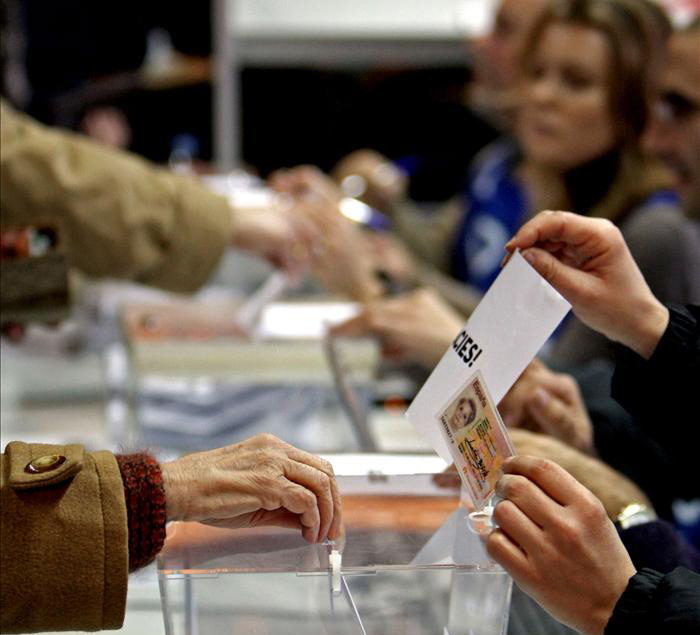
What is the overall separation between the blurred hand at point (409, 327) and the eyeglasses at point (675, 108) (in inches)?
25.5

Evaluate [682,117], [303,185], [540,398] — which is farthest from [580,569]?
[303,185]

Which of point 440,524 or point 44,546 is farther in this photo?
point 440,524

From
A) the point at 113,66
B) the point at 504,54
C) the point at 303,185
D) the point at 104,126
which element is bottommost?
the point at 104,126

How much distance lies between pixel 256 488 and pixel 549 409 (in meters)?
0.56

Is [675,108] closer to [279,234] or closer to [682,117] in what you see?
[682,117]

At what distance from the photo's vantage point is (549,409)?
1.40m

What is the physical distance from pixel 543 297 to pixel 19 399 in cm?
139

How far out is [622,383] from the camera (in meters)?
1.24

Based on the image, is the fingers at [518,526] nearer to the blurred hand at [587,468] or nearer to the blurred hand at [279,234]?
the blurred hand at [587,468]

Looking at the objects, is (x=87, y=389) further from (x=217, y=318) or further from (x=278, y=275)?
(x=278, y=275)

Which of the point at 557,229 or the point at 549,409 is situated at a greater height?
the point at 557,229

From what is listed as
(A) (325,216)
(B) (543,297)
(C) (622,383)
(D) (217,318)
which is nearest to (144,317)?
(D) (217,318)

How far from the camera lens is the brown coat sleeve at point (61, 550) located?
2.86 ft

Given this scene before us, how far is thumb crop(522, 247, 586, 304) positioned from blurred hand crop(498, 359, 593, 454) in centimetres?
26
